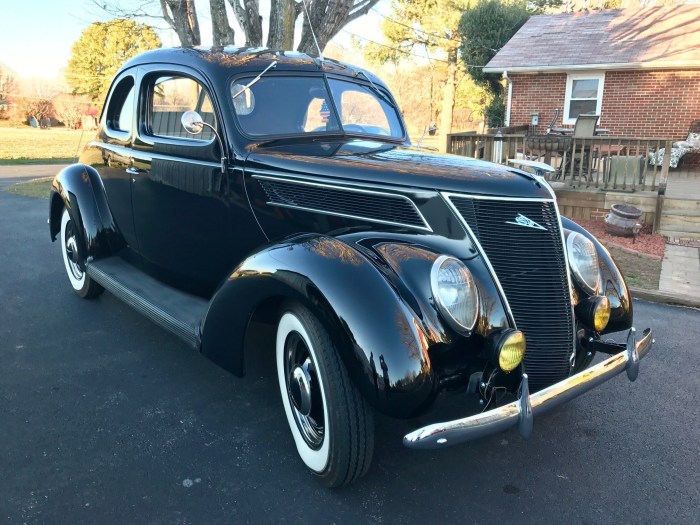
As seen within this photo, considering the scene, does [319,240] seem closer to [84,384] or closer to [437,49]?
[84,384]

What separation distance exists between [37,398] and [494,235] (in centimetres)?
265

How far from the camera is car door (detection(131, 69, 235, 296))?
3.34 meters

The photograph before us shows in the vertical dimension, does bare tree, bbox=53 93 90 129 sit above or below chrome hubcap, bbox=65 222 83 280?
above

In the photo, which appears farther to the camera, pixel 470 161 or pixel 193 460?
pixel 470 161

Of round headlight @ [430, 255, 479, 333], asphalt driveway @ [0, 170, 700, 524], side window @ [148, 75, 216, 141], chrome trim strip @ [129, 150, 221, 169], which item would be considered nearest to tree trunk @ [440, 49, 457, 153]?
side window @ [148, 75, 216, 141]

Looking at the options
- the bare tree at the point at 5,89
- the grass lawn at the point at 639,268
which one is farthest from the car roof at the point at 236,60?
the bare tree at the point at 5,89

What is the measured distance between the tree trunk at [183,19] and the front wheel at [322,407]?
9827 millimetres

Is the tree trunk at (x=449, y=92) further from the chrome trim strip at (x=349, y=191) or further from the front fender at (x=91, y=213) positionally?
the chrome trim strip at (x=349, y=191)

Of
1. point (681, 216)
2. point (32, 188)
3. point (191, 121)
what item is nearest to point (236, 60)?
point (191, 121)

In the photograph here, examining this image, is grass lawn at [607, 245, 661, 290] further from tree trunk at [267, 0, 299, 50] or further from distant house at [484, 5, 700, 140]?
distant house at [484, 5, 700, 140]

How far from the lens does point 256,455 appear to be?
8.79 feet

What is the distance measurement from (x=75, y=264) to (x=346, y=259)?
11.3ft

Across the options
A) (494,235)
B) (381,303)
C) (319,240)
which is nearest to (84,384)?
(319,240)

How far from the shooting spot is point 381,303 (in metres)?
Answer: 2.16
